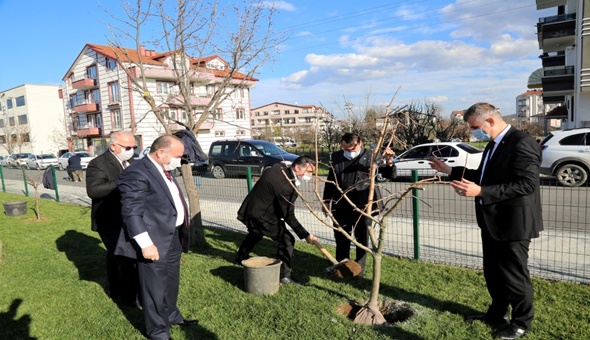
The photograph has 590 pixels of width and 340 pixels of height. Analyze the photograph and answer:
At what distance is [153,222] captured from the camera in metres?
3.36

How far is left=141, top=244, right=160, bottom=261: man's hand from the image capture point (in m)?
3.20

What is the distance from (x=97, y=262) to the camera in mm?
5793

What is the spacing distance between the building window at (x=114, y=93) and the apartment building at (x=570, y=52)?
115ft

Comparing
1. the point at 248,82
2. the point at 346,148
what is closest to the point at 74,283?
the point at 346,148

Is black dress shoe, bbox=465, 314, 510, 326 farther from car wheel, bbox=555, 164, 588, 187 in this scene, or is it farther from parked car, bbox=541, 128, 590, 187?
car wheel, bbox=555, 164, 588, 187

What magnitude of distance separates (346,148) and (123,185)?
8.44 ft

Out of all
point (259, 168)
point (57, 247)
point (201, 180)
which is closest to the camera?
point (57, 247)

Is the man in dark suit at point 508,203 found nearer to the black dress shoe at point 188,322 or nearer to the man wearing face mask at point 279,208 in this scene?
the man wearing face mask at point 279,208

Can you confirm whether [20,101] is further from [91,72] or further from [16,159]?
[16,159]

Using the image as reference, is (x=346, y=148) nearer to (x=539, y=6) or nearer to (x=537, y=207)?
(x=537, y=207)

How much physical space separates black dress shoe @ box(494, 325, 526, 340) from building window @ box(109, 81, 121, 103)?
41478 millimetres

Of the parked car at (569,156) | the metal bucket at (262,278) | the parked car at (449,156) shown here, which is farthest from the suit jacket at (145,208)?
the parked car at (569,156)

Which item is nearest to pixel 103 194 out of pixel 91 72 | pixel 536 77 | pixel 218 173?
pixel 218 173

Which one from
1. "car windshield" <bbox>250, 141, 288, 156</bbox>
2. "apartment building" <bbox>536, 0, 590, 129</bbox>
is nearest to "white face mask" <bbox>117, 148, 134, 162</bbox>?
"car windshield" <bbox>250, 141, 288, 156</bbox>
